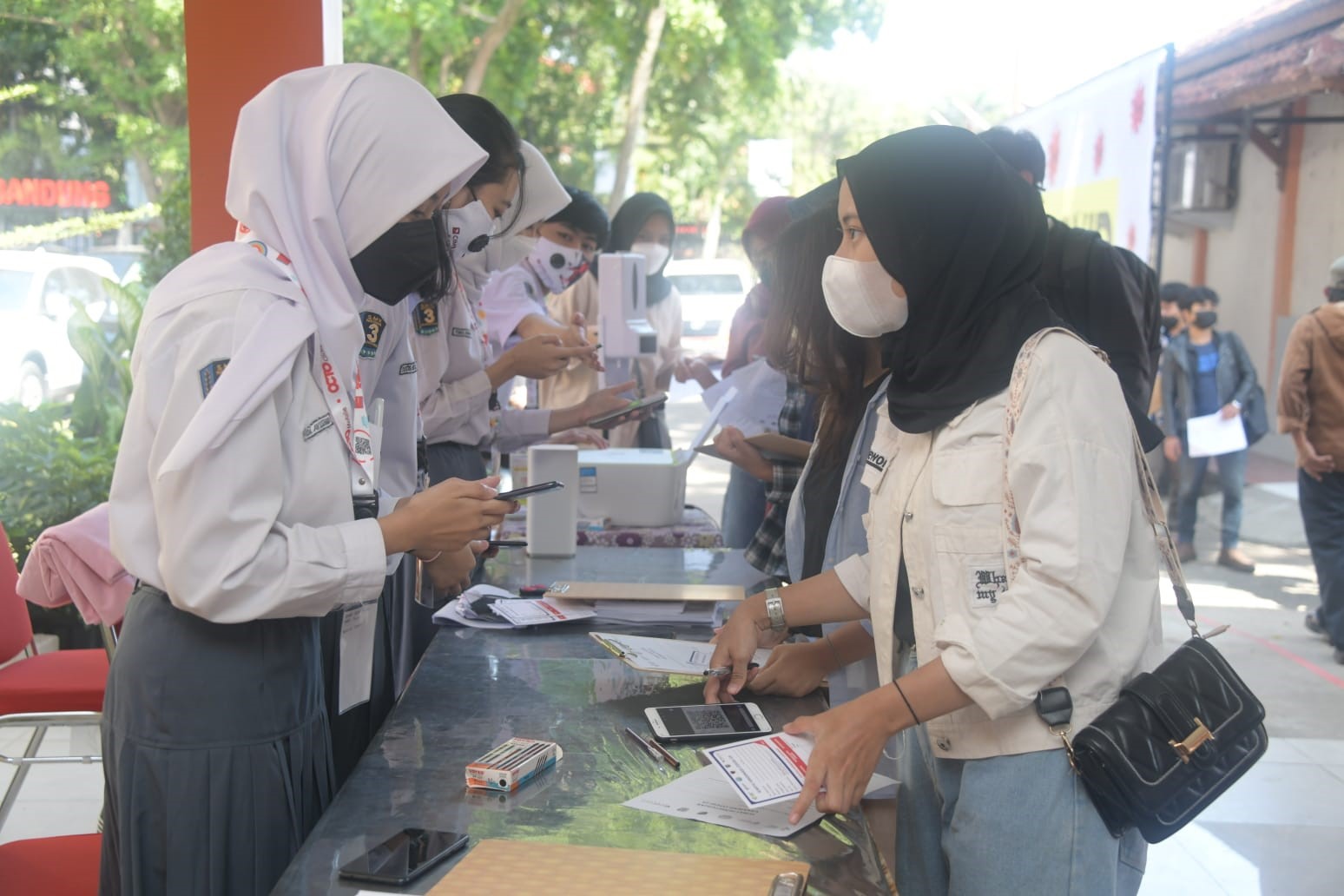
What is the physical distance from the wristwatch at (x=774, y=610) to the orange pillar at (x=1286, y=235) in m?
8.85

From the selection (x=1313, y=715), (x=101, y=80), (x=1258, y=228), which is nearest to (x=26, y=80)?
(x=101, y=80)

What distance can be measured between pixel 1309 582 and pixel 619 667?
6.10 metres

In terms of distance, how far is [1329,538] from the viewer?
5555 mm

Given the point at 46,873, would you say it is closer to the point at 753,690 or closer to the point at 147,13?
the point at 753,690

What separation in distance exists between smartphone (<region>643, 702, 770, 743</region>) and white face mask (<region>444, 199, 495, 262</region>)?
1177mm

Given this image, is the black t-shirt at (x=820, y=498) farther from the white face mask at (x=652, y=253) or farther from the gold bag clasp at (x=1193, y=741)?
the white face mask at (x=652, y=253)

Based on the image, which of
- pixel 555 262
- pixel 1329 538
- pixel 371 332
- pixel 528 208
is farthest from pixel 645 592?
pixel 1329 538

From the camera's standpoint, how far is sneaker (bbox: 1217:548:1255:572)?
7262 mm

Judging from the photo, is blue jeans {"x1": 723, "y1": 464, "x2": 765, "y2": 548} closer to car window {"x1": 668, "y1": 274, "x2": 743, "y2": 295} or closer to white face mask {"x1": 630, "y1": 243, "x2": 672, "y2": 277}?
white face mask {"x1": 630, "y1": 243, "x2": 672, "y2": 277}

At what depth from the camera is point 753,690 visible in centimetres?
204

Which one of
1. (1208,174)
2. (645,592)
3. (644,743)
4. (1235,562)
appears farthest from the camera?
(1208,174)

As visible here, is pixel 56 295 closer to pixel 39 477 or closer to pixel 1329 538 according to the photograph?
pixel 39 477

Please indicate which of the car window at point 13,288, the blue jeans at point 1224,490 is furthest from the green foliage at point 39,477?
the blue jeans at point 1224,490

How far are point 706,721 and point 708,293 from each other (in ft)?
50.7
